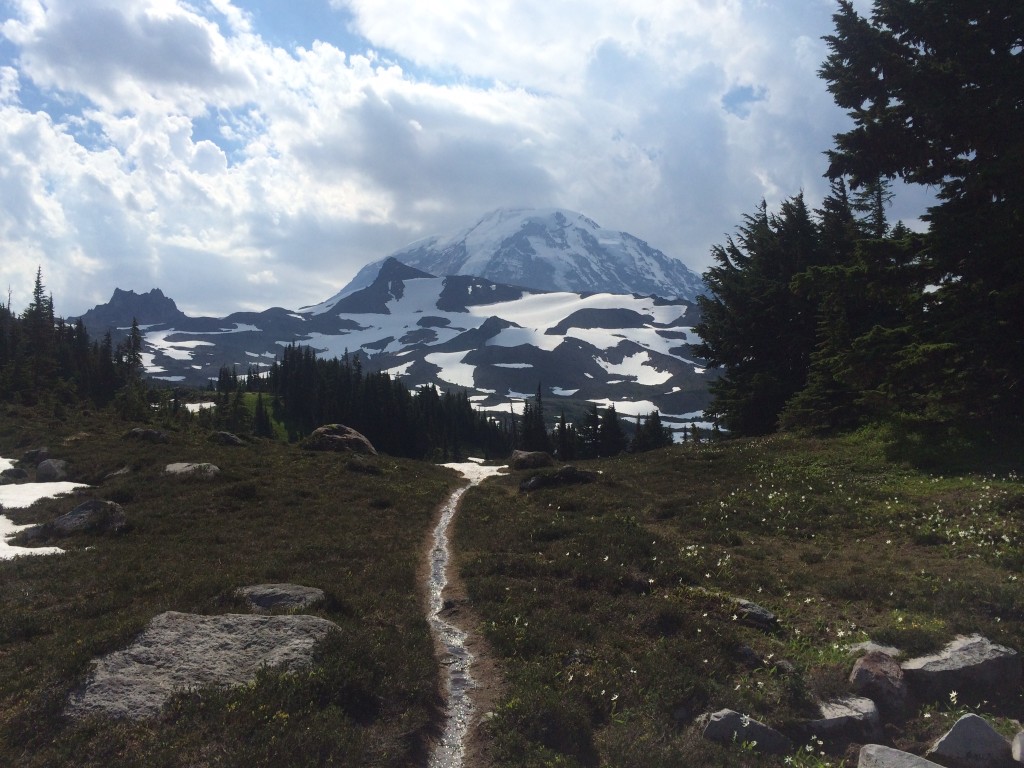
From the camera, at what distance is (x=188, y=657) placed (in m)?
9.51

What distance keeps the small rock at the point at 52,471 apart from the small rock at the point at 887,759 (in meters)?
37.0

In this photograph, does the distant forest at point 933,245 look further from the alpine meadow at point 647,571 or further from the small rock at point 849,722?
the small rock at point 849,722

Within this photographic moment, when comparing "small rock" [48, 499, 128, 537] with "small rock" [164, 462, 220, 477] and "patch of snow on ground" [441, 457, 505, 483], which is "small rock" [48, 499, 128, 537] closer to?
"small rock" [164, 462, 220, 477]

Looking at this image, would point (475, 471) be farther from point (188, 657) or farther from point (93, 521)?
point (188, 657)

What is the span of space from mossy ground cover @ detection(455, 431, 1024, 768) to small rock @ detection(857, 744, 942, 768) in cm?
37

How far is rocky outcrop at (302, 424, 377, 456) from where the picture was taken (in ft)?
148

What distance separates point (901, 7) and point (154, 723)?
32967 mm

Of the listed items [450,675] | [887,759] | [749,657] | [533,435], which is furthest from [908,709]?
[533,435]

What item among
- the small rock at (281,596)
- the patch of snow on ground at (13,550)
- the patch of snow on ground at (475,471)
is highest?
the small rock at (281,596)

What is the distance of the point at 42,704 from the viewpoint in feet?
27.1

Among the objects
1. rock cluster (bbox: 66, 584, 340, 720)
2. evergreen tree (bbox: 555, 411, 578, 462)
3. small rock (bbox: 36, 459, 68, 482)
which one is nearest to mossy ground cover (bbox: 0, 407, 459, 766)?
rock cluster (bbox: 66, 584, 340, 720)

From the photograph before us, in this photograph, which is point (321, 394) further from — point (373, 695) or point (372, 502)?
point (373, 695)

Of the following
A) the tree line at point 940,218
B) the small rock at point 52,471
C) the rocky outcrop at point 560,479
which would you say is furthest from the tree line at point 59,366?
the tree line at point 940,218

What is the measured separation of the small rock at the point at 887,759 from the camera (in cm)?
674
